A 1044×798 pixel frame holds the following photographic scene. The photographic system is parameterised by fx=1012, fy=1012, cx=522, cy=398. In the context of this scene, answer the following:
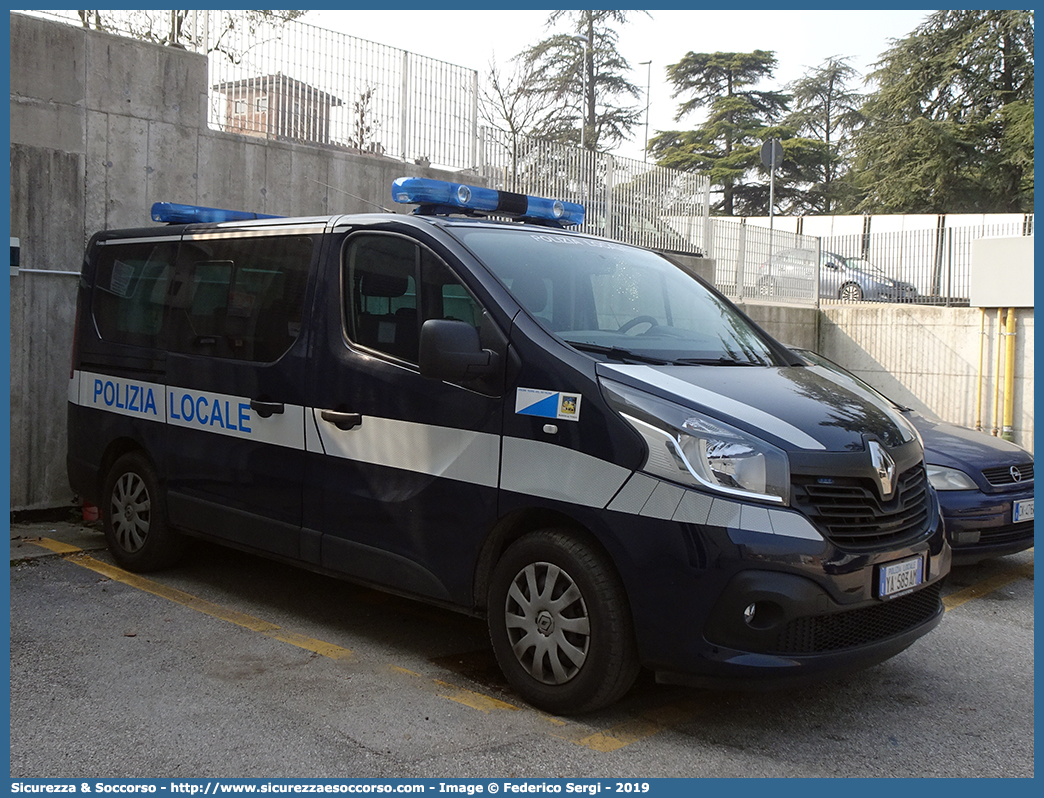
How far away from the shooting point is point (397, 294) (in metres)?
4.71

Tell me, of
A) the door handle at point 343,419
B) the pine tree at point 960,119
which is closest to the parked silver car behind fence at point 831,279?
the door handle at point 343,419

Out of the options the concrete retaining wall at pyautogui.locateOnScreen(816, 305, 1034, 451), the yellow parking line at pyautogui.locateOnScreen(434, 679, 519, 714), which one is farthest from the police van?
the concrete retaining wall at pyautogui.locateOnScreen(816, 305, 1034, 451)

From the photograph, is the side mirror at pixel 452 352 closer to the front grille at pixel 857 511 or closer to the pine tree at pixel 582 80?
the front grille at pixel 857 511

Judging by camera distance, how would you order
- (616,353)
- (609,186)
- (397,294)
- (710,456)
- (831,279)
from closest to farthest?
(710,456) → (616,353) → (397,294) → (609,186) → (831,279)

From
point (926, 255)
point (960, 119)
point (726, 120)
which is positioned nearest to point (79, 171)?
point (926, 255)

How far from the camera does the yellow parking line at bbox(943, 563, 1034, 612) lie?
625 cm

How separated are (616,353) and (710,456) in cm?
71

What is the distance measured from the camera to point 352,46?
31.8 feet

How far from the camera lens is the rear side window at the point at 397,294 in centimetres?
450

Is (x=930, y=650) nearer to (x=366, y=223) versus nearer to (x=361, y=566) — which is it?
(x=361, y=566)

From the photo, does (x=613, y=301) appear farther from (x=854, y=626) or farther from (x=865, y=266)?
(x=865, y=266)

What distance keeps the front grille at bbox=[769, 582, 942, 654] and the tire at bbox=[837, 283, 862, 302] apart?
13.1 meters

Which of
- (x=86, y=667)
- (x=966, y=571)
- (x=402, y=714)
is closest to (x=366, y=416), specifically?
(x=402, y=714)

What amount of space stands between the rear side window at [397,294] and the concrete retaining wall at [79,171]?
3.81 metres
